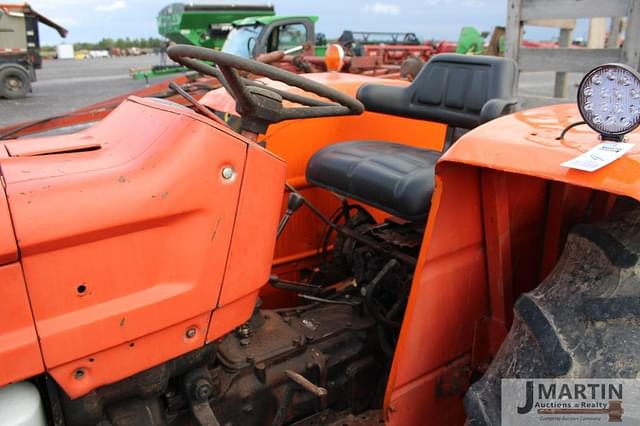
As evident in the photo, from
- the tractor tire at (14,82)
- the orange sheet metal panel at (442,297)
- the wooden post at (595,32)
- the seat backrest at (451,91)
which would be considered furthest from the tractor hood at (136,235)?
the tractor tire at (14,82)

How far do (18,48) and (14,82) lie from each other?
39.3 inches

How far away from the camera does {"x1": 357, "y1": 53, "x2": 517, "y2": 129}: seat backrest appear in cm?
211

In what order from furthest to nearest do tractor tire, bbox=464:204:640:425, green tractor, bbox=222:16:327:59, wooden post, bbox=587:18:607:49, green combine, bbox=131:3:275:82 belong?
1. green combine, bbox=131:3:275:82
2. green tractor, bbox=222:16:327:59
3. wooden post, bbox=587:18:607:49
4. tractor tire, bbox=464:204:640:425

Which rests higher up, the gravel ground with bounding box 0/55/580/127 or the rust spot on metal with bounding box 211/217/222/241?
the rust spot on metal with bounding box 211/217/222/241

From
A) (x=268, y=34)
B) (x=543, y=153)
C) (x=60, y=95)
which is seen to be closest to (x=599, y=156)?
(x=543, y=153)

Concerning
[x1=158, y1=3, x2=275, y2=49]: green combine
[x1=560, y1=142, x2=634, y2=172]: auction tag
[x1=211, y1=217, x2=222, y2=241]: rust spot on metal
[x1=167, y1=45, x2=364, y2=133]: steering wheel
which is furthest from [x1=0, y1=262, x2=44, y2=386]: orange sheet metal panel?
[x1=158, y1=3, x2=275, y2=49]: green combine

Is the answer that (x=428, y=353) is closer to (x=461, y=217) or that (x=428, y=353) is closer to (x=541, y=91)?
(x=461, y=217)

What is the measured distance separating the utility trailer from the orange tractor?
11966 millimetres

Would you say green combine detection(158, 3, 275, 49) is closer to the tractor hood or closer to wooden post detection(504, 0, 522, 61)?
wooden post detection(504, 0, 522, 61)

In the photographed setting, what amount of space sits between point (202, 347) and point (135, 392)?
0.53ft

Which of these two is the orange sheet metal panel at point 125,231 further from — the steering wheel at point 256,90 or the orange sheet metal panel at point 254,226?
the steering wheel at point 256,90

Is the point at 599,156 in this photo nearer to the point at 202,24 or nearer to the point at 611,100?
the point at 611,100

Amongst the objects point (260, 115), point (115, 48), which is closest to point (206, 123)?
point (260, 115)

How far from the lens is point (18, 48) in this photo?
12227 mm
